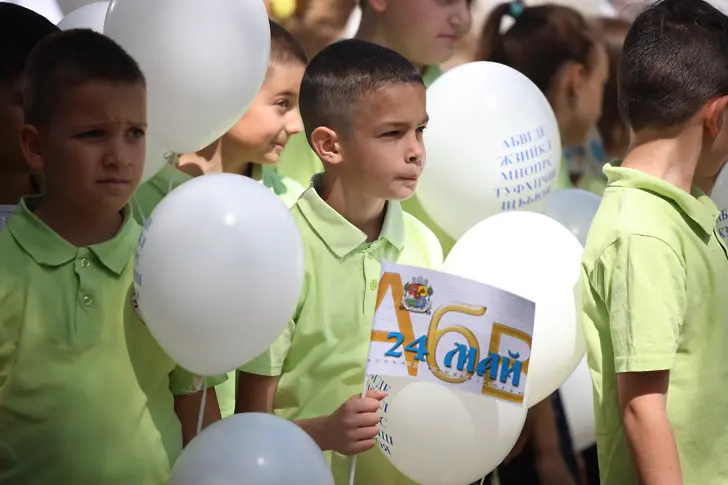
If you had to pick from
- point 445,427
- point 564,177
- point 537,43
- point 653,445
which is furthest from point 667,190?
point 537,43

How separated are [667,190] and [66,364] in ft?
3.44

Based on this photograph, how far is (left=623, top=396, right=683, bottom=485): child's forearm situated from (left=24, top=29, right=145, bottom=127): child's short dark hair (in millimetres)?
981

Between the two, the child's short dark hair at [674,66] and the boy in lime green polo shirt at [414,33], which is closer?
the child's short dark hair at [674,66]

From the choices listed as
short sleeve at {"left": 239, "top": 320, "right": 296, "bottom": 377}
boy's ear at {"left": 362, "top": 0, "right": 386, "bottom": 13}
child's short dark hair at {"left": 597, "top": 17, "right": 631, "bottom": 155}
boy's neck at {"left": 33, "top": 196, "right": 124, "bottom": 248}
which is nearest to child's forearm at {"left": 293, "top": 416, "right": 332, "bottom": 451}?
short sleeve at {"left": 239, "top": 320, "right": 296, "bottom": 377}

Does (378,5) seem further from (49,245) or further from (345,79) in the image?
(49,245)

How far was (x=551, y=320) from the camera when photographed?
213cm

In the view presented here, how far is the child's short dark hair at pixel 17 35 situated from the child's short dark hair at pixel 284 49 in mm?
480

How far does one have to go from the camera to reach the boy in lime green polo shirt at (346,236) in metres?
2.12

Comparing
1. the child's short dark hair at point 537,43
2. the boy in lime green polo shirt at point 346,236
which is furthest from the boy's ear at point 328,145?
the child's short dark hair at point 537,43

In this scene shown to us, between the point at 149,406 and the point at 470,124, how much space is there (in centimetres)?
95

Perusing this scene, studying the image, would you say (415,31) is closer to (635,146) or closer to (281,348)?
(635,146)

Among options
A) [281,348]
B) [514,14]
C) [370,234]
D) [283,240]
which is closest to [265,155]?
[370,234]

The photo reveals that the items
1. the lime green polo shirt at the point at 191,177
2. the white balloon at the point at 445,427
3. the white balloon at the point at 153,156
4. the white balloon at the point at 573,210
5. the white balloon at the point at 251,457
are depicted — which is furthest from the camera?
the white balloon at the point at 573,210

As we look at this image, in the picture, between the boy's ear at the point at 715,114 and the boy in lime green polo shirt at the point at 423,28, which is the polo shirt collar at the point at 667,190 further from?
the boy in lime green polo shirt at the point at 423,28
